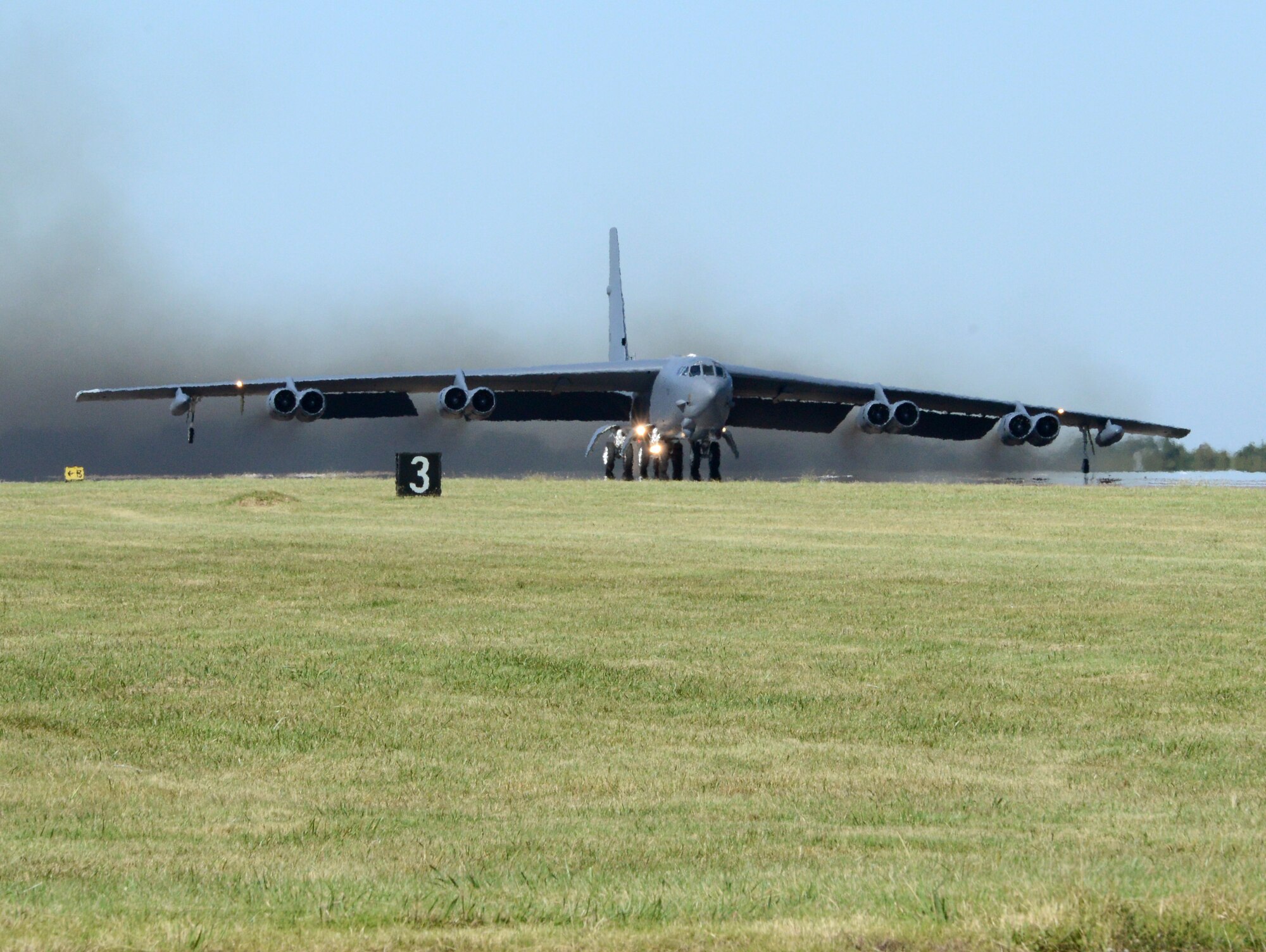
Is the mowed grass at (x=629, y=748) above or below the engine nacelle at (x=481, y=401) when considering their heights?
below

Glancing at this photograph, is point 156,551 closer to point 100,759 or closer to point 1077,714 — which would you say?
point 100,759

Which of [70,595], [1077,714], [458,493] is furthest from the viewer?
[458,493]

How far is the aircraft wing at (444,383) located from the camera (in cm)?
5819

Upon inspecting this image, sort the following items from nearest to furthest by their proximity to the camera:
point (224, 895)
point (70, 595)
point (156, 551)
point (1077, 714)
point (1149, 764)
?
point (224, 895) → point (1149, 764) → point (1077, 714) → point (70, 595) → point (156, 551)

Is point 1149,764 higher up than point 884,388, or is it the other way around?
point 884,388

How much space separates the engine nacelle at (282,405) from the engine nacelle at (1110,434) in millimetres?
33801

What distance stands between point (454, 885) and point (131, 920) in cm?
148

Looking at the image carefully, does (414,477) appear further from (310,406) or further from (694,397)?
(310,406)

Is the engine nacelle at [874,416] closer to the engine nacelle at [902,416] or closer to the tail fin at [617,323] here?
the engine nacelle at [902,416]

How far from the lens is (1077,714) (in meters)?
13.5

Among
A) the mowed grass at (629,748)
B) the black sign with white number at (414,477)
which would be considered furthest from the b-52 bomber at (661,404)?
the mowed grass at (629,748)

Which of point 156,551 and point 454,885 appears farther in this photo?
point 156,551

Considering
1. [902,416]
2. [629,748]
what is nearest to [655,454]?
[902,416]

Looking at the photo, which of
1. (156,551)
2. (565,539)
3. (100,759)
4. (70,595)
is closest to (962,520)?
(565,539)
